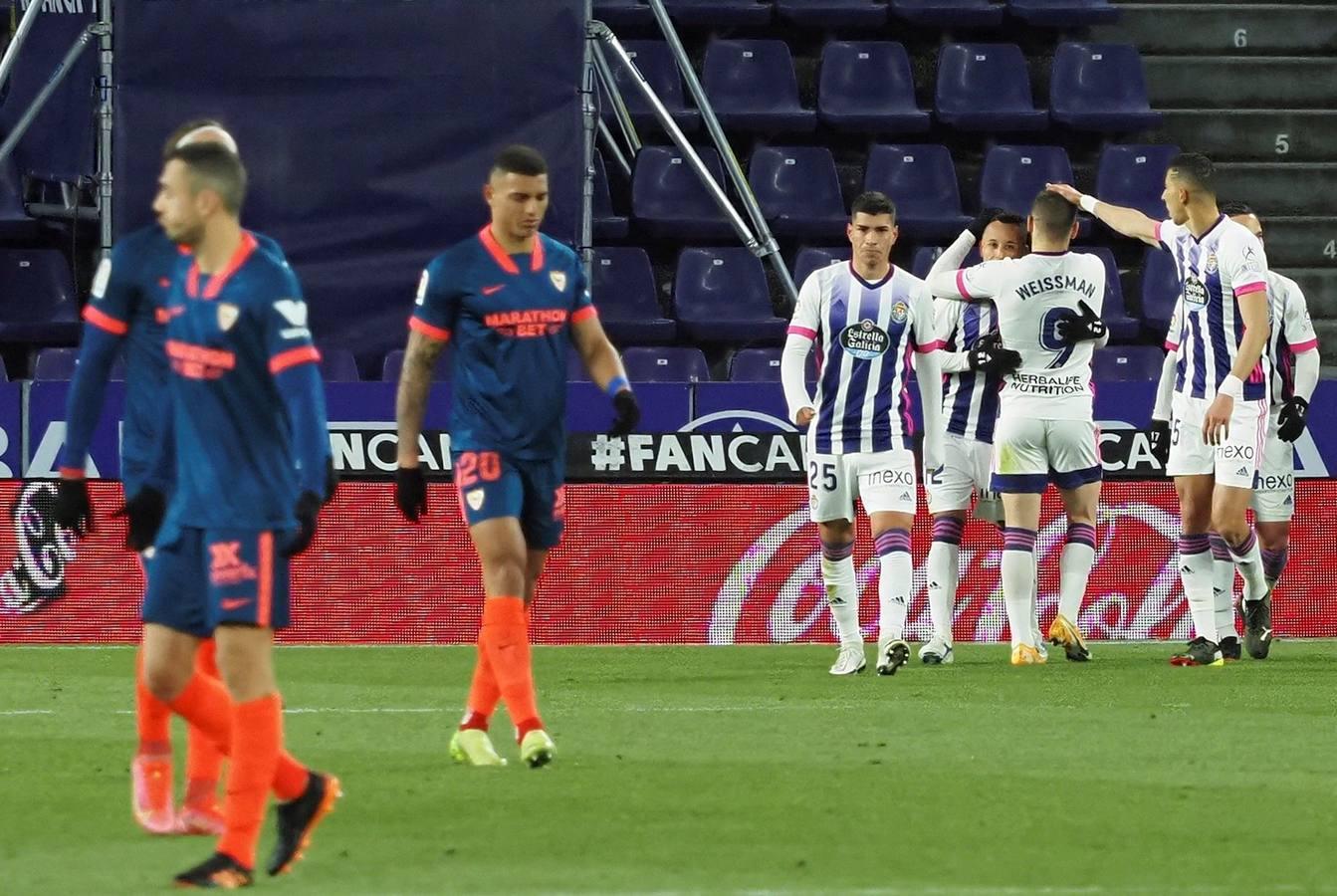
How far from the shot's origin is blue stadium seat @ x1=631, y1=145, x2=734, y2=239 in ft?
60.6

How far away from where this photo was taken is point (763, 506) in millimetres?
14680

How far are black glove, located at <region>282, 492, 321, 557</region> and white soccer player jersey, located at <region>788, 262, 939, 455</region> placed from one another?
20.7ft

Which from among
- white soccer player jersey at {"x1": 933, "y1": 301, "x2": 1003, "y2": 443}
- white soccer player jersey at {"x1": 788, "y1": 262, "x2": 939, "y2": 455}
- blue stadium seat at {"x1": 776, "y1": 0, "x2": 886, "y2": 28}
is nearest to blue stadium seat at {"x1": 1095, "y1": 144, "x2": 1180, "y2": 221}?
blue stadium seat at {"x1": 776, "y1": 0, "x2": 886, "y2": 28}

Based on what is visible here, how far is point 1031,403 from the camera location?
41.3 feet

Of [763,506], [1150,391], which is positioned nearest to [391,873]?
[763,506]

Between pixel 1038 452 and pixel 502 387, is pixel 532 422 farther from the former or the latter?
pixel 1038 452

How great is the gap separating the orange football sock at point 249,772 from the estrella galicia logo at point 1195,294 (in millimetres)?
7555

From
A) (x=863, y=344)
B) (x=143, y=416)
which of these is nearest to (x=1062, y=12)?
(x=863, y=344)

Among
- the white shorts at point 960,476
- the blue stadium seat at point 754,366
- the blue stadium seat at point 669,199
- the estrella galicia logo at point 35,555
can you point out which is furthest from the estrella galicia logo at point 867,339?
the blue stadium seat at point 669,199

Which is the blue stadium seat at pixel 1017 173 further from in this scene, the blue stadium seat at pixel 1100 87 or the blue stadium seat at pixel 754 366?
the blue stadium seat at pixel 754 366

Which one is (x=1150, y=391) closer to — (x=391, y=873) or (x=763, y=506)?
(x=763, y=506)

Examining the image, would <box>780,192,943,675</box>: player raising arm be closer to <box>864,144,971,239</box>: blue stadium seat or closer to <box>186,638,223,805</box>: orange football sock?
<box>186,638,223,805</box>: orange football sock

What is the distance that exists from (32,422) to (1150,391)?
6.98 meters

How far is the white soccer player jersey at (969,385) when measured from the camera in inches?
518
